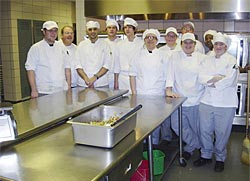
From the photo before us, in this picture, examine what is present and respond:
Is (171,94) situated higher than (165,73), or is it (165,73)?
(165,73)

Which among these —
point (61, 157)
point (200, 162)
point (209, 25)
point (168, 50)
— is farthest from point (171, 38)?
point (61, 157)

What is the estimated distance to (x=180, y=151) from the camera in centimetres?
296

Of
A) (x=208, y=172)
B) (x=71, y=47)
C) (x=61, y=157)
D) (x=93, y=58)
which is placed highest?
(x=71, y=47)

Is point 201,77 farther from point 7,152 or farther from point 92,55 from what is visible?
point 7,152

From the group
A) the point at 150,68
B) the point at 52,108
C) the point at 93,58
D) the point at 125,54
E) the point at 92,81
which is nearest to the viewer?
the point at 52,108

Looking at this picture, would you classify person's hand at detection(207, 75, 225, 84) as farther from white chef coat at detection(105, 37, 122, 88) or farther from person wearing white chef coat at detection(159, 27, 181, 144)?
white chef coat at detection(105, 37, 122, 88)

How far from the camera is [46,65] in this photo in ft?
10.6

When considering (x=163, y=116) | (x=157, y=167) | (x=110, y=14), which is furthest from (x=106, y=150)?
(x=110, y=14)

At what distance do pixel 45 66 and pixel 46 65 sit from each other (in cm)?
2

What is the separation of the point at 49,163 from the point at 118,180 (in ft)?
1.23

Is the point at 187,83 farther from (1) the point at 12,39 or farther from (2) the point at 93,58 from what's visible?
(1) the point at 12,39

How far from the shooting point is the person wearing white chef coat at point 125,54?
3.61m

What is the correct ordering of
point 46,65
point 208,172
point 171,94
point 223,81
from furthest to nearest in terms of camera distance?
point 46,65 → point 171,94 → point 208,172 → point 223,81

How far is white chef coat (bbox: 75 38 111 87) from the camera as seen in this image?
352 cm
